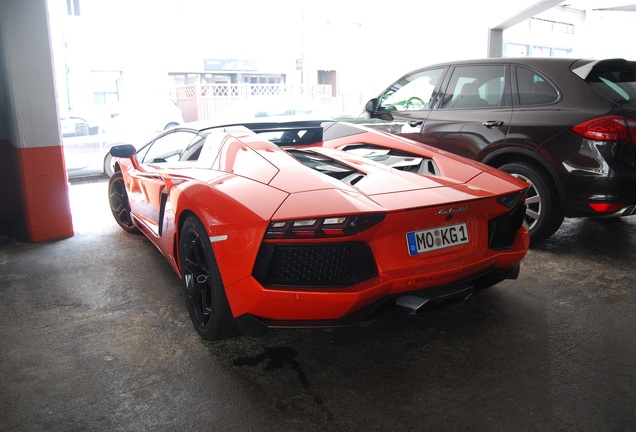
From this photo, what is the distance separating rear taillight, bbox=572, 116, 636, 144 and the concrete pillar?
191 inches

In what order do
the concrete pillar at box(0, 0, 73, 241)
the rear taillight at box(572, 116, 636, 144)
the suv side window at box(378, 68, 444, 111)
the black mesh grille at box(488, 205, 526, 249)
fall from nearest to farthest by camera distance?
1. the black mesh grille at box(488, 205, 526, 249)
2. the rear taillight at box(572, 116, 636, 144)
3. the concrete pillar at box(0, 0, 73, 241)
4. the suv side window at box(378, 68, 444, 111)

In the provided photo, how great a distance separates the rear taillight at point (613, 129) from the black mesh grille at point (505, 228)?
5.15ft

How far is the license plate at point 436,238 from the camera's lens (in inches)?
89.9

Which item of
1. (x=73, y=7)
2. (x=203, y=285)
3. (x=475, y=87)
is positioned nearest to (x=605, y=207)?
(x=475, y=87)

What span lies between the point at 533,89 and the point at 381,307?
3098 millimetres

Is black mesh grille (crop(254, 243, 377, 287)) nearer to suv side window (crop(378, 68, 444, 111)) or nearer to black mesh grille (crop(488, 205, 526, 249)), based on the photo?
black mesh grille (crop(488, 205, 526, 249))

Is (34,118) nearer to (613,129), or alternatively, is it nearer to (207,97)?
(613,129)

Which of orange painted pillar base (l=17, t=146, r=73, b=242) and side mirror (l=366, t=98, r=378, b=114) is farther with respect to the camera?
side mirror (l=366, t=98, r=378, b=114)

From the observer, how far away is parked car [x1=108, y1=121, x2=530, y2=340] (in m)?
2.16

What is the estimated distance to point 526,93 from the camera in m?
4.43

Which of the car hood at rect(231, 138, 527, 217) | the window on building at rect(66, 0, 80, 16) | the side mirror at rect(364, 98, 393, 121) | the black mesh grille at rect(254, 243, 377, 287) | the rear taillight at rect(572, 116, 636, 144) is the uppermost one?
the window on building at rect(66, 0, 80, 16)

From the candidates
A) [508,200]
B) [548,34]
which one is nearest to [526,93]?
[508,200]

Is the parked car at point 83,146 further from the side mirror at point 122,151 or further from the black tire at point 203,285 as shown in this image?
the black tire at point 203,285

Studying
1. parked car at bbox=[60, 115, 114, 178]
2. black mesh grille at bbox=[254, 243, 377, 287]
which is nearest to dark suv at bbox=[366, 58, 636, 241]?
black mesh grille at bbox=[254, 243, 377, 287]
